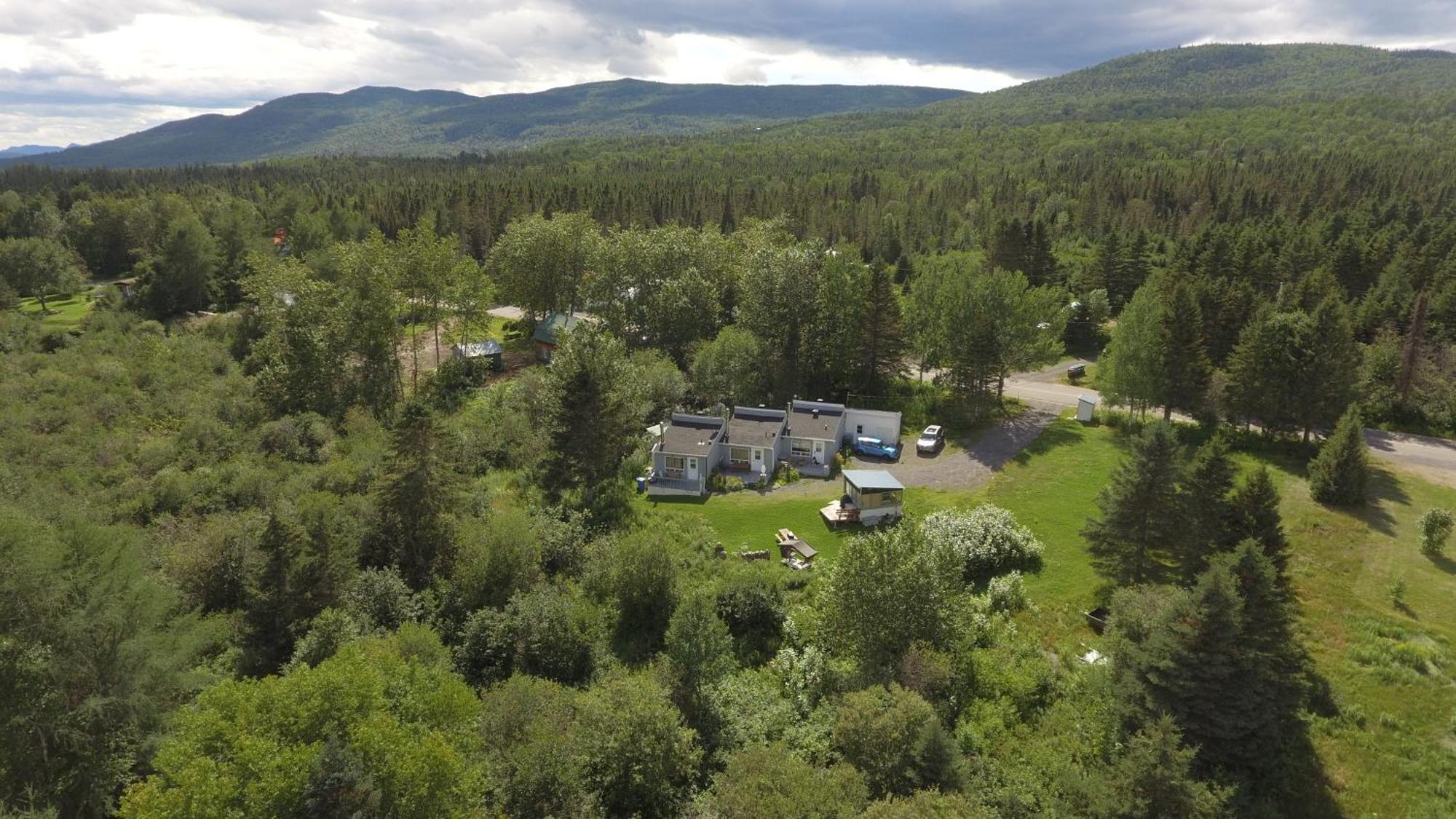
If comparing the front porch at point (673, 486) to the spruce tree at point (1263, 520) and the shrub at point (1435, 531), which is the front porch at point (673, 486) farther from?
the shrub at point (1435, 531)

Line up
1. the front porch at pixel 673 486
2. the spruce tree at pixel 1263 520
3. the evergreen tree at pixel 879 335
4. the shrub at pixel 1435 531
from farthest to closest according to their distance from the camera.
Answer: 1. the evergreen tree at pixel 879 335
2. the front porch at pixel 673 486
3. the shrub at pixel 1435 531
4. the spruce tree at pixel 1263 520

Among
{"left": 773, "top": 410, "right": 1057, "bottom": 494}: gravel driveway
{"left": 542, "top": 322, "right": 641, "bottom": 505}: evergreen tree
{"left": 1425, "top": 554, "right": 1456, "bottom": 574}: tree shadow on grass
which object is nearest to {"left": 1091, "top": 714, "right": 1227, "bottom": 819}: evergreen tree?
{"left": 1425, "top": 554, "right": 1456, "bottom": 574}: tree shadow on grass

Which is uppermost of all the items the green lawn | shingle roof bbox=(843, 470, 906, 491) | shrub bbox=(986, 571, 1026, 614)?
the green lawn

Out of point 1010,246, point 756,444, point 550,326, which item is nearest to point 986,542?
point 756,444

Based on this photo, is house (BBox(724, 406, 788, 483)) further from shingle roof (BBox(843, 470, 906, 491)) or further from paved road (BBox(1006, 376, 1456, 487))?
paved road (BBox(1006, 376, 1456, 487))

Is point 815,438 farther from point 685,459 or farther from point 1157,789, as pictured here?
point 1157,789

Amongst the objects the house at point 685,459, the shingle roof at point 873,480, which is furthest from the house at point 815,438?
the house at point 685,459
